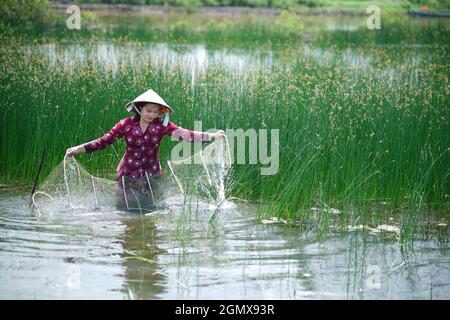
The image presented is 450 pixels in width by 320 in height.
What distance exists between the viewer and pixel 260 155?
8.26 meters

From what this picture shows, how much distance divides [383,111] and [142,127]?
A: 244 centimetres

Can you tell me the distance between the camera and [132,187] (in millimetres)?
7824

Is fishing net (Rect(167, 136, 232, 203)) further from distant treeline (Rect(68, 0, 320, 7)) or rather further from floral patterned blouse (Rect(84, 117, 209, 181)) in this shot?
distant treeline (Rect(68, 0, 320, 7))

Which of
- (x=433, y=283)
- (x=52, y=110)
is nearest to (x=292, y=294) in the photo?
(x=433, y=283)

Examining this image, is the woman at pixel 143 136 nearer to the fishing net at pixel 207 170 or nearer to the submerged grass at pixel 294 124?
the fishing net at pixel 207 170

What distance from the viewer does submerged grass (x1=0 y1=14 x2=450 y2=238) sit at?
7.78 metres

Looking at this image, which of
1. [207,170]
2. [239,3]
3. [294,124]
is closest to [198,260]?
[207,170]

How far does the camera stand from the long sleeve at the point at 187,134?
25.1 ft

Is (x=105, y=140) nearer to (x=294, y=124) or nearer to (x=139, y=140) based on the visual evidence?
(x=139, y=140)

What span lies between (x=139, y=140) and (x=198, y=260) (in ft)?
5.20

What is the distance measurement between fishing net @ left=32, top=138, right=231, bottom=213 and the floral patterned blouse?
0.29 ft

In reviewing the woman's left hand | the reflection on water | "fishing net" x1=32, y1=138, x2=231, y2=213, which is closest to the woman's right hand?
"fishing net" x1=32, y1=138, x2=231, y2=213

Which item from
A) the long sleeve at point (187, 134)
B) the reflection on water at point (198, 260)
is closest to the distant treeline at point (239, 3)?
the long sleeve at point (187, 134)
